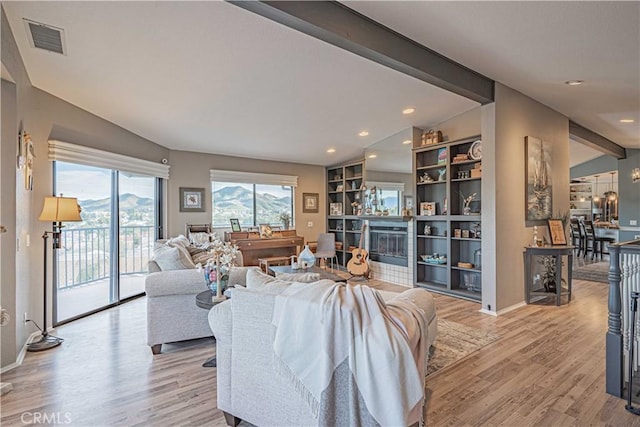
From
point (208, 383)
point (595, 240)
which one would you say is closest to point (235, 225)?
point (208, 383)

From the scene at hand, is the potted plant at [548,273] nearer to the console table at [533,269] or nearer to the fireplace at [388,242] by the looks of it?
the console table at [533,269]

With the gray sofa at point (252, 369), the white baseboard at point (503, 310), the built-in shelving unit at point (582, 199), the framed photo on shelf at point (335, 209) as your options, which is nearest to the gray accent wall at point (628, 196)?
the built-in shelving unit at point (582, 199)

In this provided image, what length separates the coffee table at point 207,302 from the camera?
2.67 m

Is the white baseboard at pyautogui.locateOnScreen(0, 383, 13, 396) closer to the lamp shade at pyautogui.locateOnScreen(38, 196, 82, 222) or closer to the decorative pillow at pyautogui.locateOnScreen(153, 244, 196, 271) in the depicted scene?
the decorative pillow at pyautogui.locateOnScreen(153, 244, 196, 271)

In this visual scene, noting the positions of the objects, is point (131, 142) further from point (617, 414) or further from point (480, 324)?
point (617, 414)

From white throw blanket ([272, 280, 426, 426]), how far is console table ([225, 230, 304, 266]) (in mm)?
4380

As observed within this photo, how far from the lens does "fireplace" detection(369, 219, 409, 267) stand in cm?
614

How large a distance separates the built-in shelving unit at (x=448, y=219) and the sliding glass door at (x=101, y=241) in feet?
15.2

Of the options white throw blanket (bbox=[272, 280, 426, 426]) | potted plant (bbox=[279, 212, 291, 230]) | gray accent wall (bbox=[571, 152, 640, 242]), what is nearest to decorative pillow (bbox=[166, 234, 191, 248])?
potted plant (bbox=[279, 212, 291, 230])

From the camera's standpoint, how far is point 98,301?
14.9ft

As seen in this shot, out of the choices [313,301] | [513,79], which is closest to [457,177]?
[513,79]

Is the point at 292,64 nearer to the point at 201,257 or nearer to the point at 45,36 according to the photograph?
the point at 45,36

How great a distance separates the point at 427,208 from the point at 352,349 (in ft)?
14.8

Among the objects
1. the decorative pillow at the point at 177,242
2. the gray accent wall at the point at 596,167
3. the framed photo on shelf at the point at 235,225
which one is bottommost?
the decorative pillow at the point at 177,242
